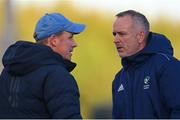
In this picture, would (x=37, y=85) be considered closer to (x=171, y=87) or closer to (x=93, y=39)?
(x=171, y=87)

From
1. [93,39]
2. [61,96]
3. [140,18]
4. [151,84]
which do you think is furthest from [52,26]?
[93,39]

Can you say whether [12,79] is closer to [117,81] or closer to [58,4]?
[117,81]

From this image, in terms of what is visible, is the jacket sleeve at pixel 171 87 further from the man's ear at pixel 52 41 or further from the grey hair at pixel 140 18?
the man's ear at pixel 52 41

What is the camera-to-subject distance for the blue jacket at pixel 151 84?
494 cm

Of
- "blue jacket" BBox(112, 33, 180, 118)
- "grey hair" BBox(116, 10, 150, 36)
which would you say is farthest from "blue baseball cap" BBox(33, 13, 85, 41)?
"grey hair" BBox(116, 10, 150, 36)

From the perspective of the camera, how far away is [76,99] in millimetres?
4125

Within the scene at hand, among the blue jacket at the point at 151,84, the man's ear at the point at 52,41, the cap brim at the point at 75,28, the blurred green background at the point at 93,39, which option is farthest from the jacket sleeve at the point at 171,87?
the blurred green background at the point at 93,39

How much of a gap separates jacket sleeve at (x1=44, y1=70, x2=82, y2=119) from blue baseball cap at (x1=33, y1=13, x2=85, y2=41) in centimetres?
35

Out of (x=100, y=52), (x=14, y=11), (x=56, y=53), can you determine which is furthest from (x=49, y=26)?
(x=100, y=52)

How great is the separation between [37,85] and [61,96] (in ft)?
0.60

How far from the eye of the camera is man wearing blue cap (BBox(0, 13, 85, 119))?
411 cm

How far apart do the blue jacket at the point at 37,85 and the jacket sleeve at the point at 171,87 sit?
0.86 metres

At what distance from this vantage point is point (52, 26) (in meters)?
4.42

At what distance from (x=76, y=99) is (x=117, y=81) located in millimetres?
1385
